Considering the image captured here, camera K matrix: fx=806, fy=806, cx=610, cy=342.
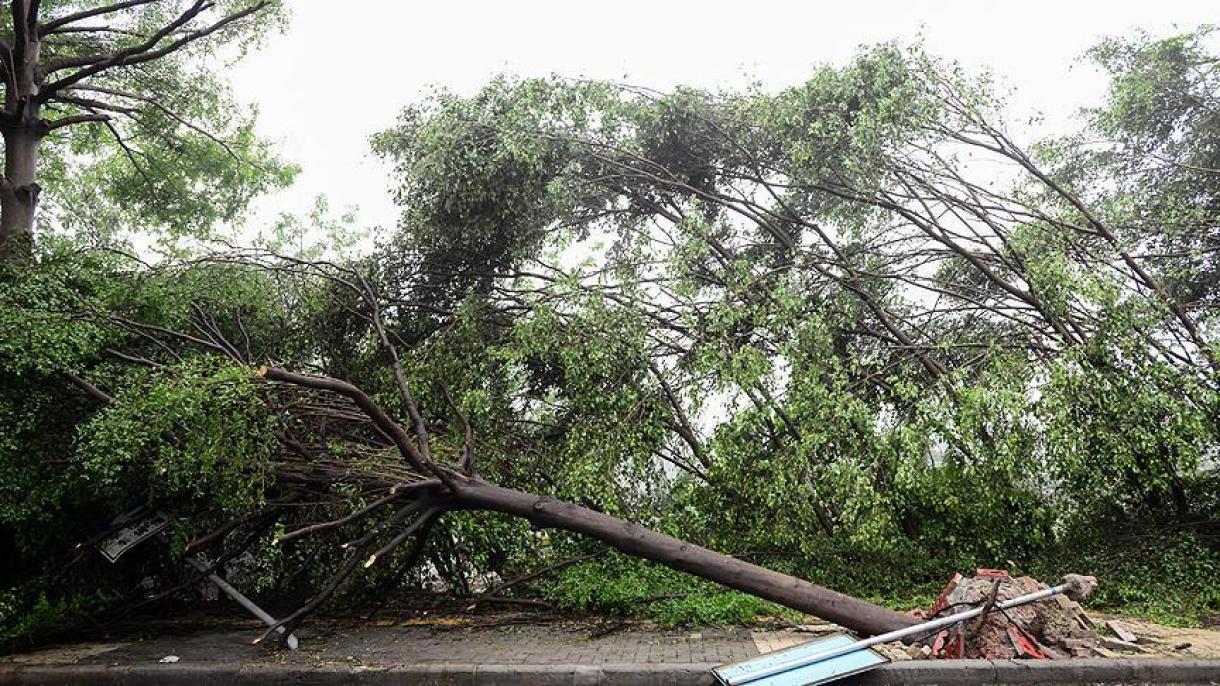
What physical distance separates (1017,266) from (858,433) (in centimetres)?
293

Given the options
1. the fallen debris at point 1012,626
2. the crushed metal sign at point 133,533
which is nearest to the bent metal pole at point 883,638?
the fallen debris at point 1012,626

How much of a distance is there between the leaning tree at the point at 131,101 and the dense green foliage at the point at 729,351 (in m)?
3.20

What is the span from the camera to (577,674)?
6062 mm

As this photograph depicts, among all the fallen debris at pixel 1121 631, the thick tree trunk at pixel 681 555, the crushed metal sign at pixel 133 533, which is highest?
the crushed metal sign at pixel 133 533

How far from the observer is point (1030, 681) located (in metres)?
5.67

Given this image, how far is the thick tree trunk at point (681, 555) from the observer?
725 cm

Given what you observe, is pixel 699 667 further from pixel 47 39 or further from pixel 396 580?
pixel 47 39

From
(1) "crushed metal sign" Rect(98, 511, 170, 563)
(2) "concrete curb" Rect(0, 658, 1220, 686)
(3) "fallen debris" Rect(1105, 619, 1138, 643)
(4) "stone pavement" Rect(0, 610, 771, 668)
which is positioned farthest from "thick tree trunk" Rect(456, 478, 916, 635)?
(1) "crushed metal sign" Rect(98, 511, 170, 563)

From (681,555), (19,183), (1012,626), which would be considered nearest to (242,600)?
(681,555)

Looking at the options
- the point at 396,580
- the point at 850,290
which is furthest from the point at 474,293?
the point at 850,290

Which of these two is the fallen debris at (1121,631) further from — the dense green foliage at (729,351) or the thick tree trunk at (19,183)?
the thick tree trunk at (19,183)

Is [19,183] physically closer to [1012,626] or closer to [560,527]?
[560,527]

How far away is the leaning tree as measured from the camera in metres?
10.6

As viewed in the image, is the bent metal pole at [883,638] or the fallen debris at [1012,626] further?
the fallen debris at [1012,626]
